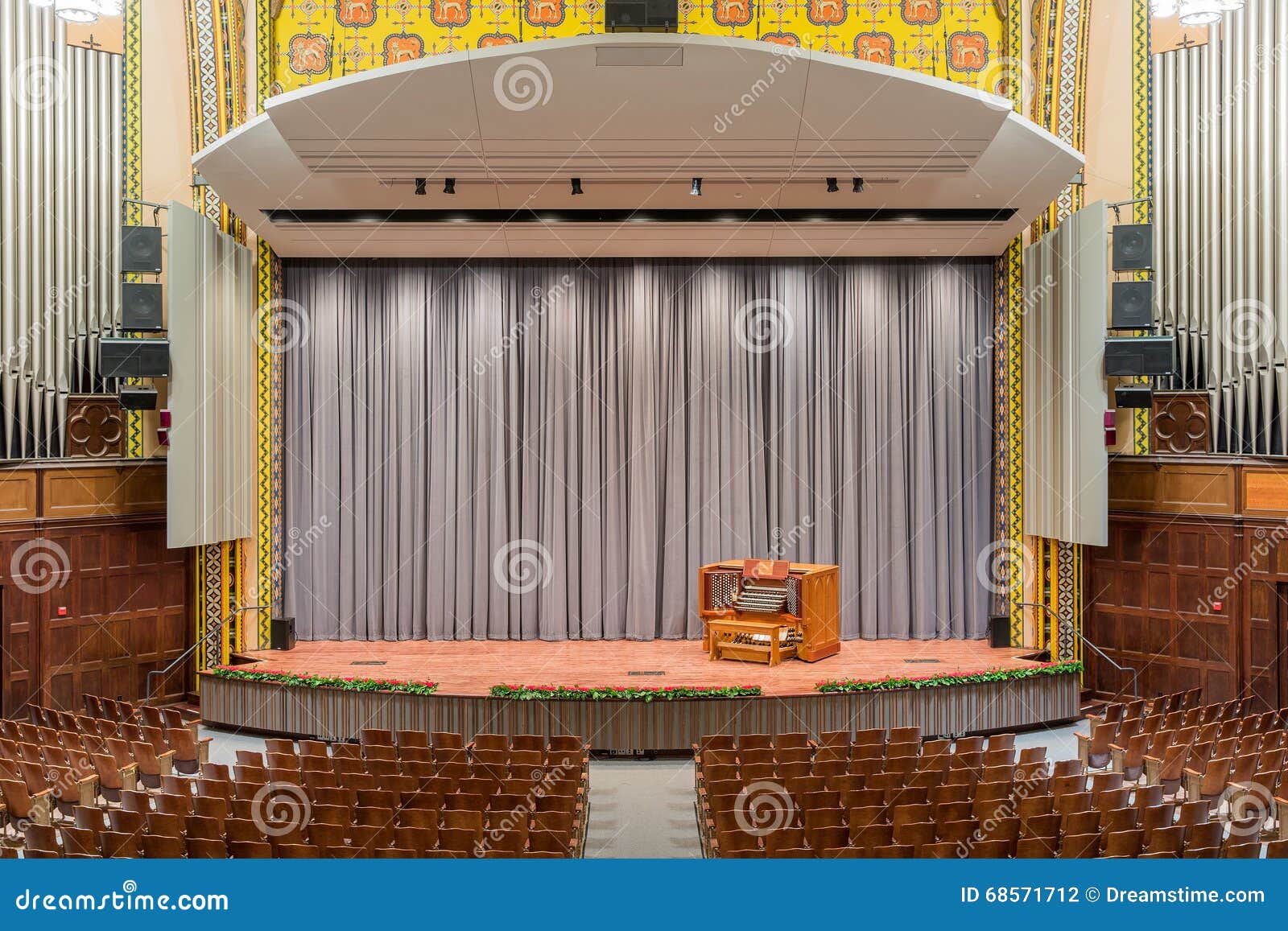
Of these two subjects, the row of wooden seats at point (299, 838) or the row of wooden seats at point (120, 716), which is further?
the row of wooden seats at point (120, 716)

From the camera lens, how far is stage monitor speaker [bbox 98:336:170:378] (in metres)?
11.5

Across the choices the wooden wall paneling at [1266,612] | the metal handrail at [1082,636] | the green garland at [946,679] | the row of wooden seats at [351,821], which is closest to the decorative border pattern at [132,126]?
the row of wooden seats at [351,821]

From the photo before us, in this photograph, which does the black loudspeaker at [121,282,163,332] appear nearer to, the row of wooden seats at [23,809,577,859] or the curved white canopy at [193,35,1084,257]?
the curved white canopy at [193,35,1084,257]

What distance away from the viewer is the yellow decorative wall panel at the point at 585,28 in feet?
43.8

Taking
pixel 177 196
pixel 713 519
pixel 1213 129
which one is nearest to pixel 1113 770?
pixel 713 519

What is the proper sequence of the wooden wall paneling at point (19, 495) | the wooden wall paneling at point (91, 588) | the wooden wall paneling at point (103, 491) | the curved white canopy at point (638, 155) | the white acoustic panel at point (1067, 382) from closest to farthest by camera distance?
the curved white canopy at point (638, 155) → the wooden wall paneling at point (19, 495) → the wooden wall paneling at point (91, 588) → the wooden wall paneling at point (103, 491) → the white acoustic panel at point (1067, 382)

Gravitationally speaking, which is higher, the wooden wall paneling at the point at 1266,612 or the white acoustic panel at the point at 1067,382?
the white acoustic panel at the point at 1067,382

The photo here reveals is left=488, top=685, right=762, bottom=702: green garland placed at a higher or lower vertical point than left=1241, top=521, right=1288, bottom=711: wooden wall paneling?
lower

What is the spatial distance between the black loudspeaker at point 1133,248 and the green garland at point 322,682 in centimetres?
909

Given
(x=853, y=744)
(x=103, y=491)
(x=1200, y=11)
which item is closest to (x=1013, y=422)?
(x=1200, y=11)

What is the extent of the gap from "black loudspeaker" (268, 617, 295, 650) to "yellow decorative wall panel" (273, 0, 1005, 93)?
705 centimetres

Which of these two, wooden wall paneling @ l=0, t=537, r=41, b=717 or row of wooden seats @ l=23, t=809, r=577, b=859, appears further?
wooden wall paneling @ l=0, t=537, r=41, b=717

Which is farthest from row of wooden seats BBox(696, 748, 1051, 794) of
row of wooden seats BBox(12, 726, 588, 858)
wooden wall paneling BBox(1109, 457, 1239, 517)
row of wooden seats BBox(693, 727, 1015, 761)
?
wooden wall paneling BBox(1109, 457, 1239, 517)

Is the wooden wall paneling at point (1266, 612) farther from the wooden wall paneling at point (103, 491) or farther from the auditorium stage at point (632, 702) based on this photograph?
the wooden wall paneling at point (103, 491)
